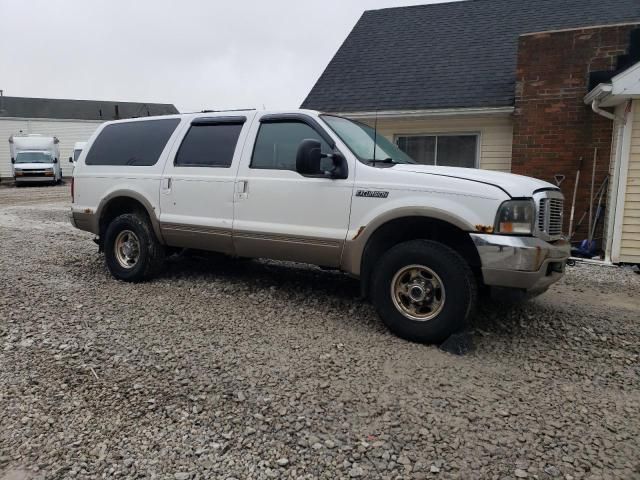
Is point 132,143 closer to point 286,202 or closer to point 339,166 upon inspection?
point 286,202

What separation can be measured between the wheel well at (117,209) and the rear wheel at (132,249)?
0.35 ft

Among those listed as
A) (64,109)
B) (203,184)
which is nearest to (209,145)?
(203,184)

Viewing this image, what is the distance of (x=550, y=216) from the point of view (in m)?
4.29

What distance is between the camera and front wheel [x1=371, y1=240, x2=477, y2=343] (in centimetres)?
400

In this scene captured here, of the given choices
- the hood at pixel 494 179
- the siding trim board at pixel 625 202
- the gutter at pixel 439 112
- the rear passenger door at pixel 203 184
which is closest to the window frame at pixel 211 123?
the rear passenger door at pixel 203 184

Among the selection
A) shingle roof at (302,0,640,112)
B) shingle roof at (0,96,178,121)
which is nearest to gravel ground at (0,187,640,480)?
shingle roof at (302,0,640,112)

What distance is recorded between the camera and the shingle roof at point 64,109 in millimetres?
39938

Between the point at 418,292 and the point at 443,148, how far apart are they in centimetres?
695

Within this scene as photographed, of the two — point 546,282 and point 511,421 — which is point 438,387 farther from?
point 546,282

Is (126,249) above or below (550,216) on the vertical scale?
below

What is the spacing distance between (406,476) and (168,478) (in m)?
1.20

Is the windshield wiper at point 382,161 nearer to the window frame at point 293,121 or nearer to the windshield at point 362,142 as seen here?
the windshield at point 362,142

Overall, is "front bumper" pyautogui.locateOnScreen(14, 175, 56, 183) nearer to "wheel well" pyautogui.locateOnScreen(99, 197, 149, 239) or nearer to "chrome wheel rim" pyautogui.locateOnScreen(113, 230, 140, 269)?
"wheel well" pyautogui.locateOnScreen(99, 197, 149, 239)

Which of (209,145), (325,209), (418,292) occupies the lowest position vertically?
(418,292)
